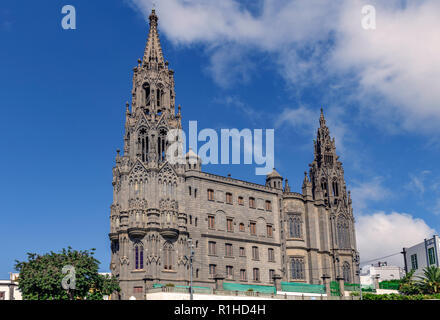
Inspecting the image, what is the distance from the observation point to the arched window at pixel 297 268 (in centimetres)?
8275

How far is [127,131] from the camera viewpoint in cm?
7706

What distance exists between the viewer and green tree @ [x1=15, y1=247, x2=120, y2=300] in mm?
58562

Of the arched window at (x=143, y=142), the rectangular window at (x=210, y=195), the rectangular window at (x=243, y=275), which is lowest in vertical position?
the rectangular window at (x=243, y=275)

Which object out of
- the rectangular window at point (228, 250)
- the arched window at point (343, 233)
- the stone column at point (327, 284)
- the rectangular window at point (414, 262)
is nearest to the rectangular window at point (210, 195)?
the rectangular window at point (228, 250)

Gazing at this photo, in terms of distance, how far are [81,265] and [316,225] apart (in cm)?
4093

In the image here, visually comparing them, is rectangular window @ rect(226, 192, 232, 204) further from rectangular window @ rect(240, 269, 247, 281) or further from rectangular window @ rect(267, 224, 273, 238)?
rectangular window @ rect(240, 269, 247, 281)

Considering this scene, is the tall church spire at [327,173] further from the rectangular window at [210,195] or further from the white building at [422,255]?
the rectangular window at [210,195]

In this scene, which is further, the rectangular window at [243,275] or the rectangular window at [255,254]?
the rectangular window at [255,254]

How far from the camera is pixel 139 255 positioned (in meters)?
68.9

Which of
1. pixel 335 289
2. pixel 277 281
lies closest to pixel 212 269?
pixel 277 281

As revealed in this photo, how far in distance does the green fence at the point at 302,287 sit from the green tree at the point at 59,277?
25.4m

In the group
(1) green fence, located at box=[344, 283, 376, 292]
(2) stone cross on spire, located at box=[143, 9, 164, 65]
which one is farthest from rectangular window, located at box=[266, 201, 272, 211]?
(2) stone cross on spire, located at box=[143, 9, 164, 65]
